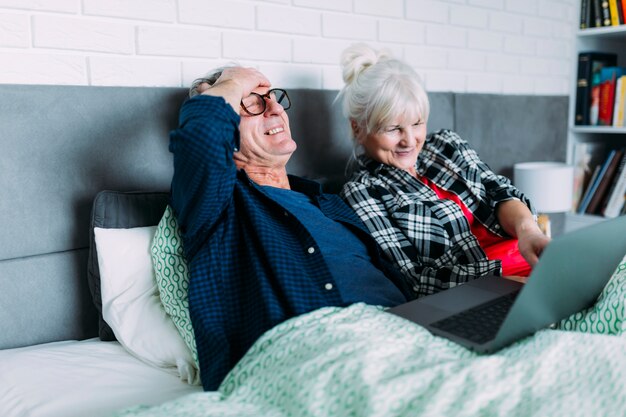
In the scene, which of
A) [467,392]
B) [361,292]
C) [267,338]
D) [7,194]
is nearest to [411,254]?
[361,292]

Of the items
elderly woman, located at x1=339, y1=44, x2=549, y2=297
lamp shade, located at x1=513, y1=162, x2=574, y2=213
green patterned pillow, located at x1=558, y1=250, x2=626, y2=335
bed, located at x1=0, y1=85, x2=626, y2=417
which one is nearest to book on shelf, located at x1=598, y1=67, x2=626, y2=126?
lamp shade, located at x1=513, y1=162, x2=574, y2=213

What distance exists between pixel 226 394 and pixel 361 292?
1.66 ft

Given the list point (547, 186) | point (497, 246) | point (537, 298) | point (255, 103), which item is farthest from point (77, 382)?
point (547, 186)

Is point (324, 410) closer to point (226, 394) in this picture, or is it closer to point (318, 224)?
point (226, 394)

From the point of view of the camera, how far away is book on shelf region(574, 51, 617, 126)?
3006 mm

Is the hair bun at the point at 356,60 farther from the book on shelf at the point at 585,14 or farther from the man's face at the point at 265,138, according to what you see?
the book on shelf at the point at 585,14

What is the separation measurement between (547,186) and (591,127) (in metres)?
0.67

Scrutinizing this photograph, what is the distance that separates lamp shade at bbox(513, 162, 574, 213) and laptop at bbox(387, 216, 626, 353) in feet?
4.63

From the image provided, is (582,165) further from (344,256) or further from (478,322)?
(478,322)

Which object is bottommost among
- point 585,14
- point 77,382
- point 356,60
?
point 77,382

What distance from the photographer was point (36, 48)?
4.71ft

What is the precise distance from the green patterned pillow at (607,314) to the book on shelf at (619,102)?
200 centimetres

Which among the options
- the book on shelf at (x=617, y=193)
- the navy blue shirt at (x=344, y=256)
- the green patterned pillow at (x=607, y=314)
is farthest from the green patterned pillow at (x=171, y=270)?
the book on shelf at (x=617, y=193)

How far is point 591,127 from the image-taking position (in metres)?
3.01
